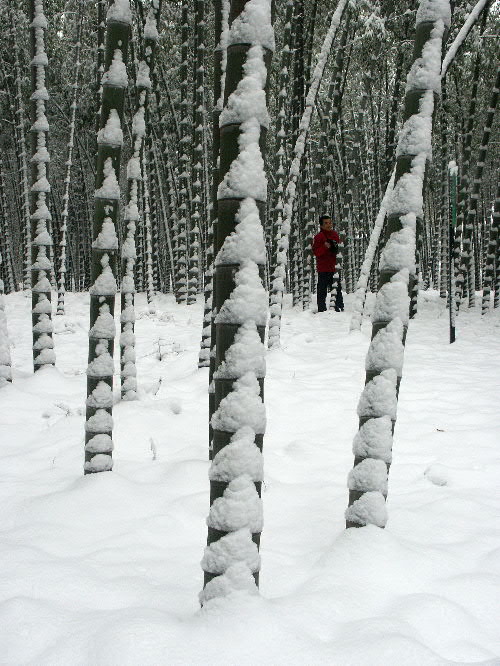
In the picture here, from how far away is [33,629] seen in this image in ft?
3.82

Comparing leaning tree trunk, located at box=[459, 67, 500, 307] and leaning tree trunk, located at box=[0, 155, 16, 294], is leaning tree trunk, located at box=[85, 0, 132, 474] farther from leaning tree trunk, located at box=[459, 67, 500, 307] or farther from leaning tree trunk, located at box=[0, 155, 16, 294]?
leaning tree trunk, located at box=[0, 155, 16, 294]

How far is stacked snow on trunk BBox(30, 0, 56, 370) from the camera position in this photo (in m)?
3.54

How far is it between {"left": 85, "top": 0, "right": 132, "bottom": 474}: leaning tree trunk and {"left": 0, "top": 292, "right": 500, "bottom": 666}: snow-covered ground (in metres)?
0.18

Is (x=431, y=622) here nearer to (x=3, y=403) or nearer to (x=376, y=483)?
(x=376, y=483)

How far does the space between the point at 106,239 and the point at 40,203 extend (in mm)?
2037

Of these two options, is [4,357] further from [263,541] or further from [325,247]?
[325,247]

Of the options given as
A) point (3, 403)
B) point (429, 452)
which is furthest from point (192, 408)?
point (429, 452)

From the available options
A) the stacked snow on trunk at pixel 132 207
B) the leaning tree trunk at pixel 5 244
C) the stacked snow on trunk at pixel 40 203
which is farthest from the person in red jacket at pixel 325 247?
the stacked snow on trunk at pixel 132 207

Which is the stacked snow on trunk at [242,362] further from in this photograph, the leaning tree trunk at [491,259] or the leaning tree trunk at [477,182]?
the leaning tree trunk at [491,259]

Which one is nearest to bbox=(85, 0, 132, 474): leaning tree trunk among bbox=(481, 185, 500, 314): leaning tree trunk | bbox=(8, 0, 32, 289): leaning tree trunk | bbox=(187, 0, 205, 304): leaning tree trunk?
bbox=(8, 0, 32, 289): leaning tree trunk

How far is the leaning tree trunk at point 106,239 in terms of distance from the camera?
1.97 metres

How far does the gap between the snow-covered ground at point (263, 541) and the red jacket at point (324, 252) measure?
443 centimetres

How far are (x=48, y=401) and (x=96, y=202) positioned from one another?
1.85 m

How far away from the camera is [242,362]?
1149mm
